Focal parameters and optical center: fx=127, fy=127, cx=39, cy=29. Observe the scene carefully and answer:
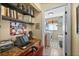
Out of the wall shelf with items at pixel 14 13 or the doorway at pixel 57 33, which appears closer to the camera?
the wall shelf with items at pixel 14 13

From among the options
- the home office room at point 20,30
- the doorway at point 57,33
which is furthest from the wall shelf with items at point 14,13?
the doorway at point 57,33

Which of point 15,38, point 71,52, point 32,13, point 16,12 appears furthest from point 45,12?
point 71,52

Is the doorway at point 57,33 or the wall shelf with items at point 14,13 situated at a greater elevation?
the wall shelf with items at point 14,13

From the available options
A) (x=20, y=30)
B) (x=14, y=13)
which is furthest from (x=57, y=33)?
(x=14, y=13)

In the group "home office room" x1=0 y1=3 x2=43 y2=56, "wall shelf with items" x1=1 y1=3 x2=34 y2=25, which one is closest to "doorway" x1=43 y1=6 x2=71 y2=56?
"home office room" x1=0 y1=3 x2=43 y2=56

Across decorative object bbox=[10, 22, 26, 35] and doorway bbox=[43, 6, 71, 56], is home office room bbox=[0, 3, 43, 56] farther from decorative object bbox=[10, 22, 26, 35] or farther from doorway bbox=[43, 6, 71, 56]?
doorway bbox=[43, 6, 71, 56]

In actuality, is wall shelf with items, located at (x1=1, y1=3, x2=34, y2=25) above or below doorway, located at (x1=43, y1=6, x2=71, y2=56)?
above

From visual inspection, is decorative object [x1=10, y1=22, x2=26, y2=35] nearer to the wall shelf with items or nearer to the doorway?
the wall shelf with items

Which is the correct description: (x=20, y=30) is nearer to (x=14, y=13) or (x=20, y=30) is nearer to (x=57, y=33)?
(x=14, y=13)

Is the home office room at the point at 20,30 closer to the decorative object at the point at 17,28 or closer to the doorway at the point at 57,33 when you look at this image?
the decorative object at the point at 17,28

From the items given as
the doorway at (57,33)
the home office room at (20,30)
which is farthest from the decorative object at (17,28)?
the doorway at (57,33)

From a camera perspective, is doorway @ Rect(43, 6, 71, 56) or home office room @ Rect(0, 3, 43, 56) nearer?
home office room @ Rect(0, 3, 43, 56)

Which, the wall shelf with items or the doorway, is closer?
the wall shelf with items

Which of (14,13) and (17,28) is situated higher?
(14,13)
